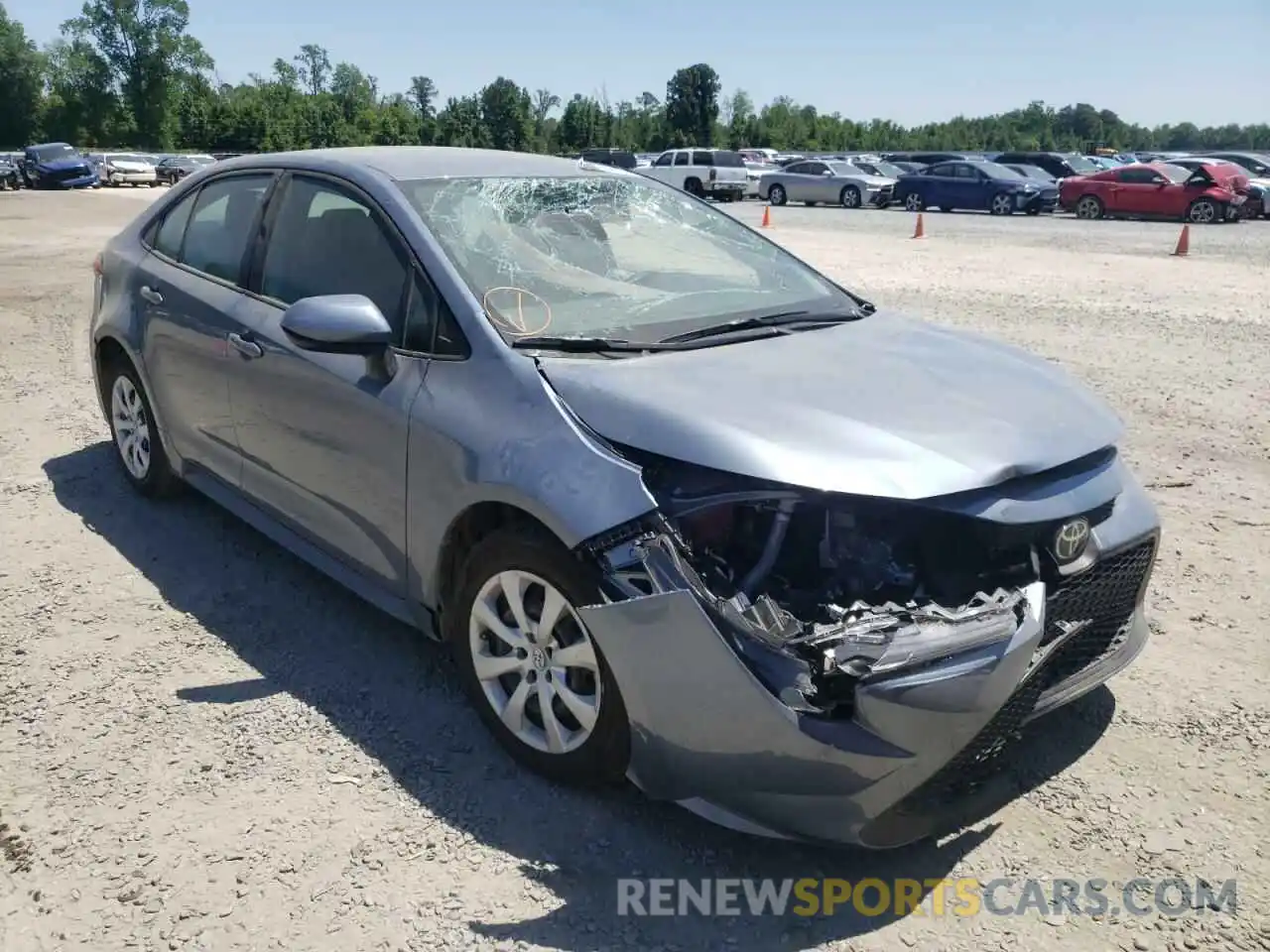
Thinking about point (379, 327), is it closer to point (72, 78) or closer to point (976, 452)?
point (976, 452)

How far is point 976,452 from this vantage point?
2699 millimetres

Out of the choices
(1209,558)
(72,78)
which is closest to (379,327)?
(1209,558)

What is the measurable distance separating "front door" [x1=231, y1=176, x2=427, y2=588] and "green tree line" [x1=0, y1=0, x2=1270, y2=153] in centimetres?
7041

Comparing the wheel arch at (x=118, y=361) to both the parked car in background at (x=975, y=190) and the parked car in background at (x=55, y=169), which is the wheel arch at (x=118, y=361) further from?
the parked car in background at (x=55, y=169)

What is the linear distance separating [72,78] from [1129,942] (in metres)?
109

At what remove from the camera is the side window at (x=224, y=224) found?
14.0 ft

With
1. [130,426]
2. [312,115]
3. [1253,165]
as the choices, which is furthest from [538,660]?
[312,115]

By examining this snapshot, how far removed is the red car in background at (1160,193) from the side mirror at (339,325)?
26649 mm

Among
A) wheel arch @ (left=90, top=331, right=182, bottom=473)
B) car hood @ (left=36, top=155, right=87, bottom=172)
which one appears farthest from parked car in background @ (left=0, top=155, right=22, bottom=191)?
wheel arch @ (left=90, top=331, right=182, bottom=473)

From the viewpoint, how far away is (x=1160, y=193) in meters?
26.0

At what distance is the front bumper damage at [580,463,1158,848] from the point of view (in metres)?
2.40

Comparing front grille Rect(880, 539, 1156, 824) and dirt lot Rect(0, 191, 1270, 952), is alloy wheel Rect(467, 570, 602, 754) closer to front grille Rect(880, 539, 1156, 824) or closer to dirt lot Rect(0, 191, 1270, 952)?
dirt lot Rect(0, 191, 1270, 952)

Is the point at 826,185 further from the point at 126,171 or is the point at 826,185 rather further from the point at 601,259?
the point at 601,259

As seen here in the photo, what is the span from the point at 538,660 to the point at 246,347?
1853 mm
